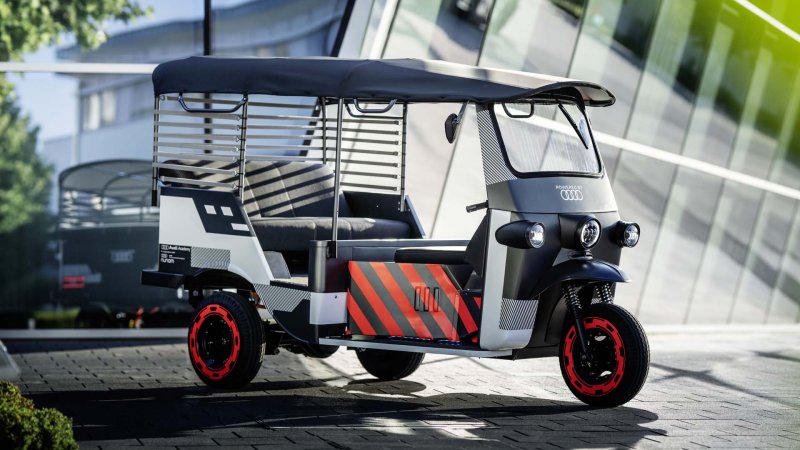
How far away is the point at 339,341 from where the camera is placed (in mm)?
8031

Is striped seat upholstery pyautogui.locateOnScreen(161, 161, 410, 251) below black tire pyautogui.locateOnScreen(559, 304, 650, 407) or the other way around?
the other way around

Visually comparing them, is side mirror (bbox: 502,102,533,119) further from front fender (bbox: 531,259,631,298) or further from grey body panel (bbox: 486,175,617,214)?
front fender (bbox: 531,259,631,298)

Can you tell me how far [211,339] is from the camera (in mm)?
8547

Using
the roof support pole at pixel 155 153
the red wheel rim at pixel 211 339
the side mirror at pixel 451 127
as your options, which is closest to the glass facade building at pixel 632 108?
the side mirror at pixel 451 127

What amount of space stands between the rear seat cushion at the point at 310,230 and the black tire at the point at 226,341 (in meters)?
0.56

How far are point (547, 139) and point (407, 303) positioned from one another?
134 cm

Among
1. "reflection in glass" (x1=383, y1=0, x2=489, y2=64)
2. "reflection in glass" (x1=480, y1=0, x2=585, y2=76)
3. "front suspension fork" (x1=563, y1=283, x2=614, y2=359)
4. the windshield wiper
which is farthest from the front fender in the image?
"reflection in glass" (x1=480, y1=0, x2=585, y2=76)

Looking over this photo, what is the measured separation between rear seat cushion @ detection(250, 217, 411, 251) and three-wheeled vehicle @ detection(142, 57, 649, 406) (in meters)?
0.01

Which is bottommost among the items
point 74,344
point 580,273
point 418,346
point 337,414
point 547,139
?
point 74,344

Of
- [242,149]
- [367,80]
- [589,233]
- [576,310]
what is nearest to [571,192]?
[589,233]

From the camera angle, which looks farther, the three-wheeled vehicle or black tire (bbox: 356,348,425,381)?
black tire (bbox: 356,348,425,381)

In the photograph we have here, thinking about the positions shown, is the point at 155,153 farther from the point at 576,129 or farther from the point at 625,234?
the point at 625,234

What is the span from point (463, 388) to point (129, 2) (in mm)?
5893

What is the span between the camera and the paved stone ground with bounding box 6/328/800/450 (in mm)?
6723
